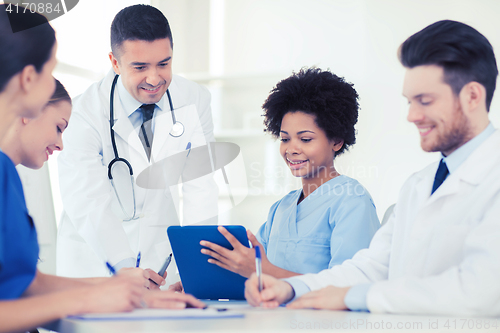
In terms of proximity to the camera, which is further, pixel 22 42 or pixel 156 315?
pixel 22 42

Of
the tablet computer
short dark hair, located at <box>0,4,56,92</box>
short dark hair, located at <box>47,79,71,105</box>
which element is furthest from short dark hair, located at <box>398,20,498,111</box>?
short dark hair, located at <box>47,79,71,105</box>

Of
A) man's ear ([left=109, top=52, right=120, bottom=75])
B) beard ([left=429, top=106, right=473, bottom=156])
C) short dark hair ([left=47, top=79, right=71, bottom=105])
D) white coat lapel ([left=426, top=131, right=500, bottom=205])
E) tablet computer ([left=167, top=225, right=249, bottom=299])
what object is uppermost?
man's ear ([left=109, top=52, right=120, bottom=75])

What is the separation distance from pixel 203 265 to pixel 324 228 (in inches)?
16.7

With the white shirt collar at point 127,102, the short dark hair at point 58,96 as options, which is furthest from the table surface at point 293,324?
the white shirt collar at point 127,102

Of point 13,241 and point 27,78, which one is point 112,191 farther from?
point 13,241

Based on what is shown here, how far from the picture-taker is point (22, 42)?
34.7 inches

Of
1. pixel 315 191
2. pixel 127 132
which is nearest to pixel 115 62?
pixel 127 132

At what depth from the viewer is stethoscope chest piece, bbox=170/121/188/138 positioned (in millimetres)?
1985

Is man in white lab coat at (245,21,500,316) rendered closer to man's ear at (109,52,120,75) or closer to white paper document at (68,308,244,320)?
white paper document at (68,308,244,320)

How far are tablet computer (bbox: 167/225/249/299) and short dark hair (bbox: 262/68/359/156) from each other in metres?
0.62

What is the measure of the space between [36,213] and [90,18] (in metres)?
1.41

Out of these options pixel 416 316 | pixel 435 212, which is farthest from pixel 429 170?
pixel 416 316

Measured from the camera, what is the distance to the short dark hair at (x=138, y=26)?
5.61 feet

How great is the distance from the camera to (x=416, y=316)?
0.73 m
